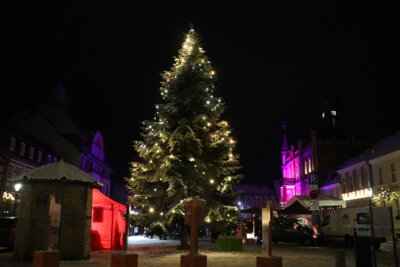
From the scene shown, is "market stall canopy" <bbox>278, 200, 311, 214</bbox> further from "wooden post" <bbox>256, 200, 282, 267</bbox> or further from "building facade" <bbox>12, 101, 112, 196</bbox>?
"building facade" <bbox>12, 101, 112, 196</bbox>

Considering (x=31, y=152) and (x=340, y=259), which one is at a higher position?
(x=31, y=152)

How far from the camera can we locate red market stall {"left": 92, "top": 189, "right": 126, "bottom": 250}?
74.5ft

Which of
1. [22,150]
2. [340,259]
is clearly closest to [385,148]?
[340,259]

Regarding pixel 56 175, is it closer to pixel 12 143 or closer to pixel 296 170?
pixel 12 143

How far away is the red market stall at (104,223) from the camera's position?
22.7 m

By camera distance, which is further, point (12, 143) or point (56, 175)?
point (12, 143)

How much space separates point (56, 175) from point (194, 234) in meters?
7.47

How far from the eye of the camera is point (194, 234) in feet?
36.2

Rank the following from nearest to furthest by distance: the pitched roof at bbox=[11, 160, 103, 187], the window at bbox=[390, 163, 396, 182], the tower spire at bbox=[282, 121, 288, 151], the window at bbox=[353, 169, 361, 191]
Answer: the pitched roof at bbox=[11, 160, 103, 187] < the window at bbox=[390, 163, 396, 182] < the window at bbox=[353, 169, 361, 191] < the tower spire at bbox=[282, 121, 288, 151]

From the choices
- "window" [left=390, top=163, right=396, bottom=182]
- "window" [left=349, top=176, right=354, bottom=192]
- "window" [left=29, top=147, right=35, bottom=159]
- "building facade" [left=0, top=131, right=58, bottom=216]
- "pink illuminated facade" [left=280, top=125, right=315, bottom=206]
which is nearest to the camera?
"window" [left=390, top=163, right=396, bottom=182]

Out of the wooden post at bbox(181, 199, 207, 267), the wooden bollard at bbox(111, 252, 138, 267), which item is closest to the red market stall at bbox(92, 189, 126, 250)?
the wooden bollard at bbox(111, 252, 138, 267)

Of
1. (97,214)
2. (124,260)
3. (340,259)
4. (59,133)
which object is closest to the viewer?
(124,260)

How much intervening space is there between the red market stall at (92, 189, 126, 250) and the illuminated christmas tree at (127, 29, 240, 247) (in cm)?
166

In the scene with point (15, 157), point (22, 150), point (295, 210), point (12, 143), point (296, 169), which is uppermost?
point (296, 169)
